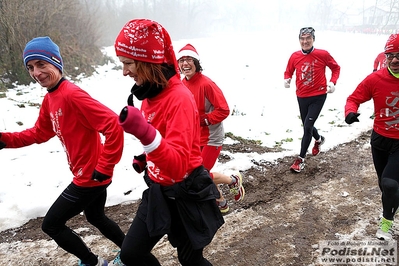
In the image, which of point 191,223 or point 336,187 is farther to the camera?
point 336,187

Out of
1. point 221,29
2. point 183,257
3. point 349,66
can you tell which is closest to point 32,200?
point 183,257

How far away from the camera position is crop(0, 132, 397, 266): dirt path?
10.8 ft

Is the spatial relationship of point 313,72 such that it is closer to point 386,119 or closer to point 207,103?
point 386,119

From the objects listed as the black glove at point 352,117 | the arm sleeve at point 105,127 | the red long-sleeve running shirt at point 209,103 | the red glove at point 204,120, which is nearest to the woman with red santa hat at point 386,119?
the black glove at point 352,117

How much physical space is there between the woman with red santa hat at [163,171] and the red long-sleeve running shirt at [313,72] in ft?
13.2

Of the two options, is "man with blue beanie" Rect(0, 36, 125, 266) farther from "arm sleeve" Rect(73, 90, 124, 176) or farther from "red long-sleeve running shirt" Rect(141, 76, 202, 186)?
"red long-sleeve running shirt" Rect(141, 76, 202, 186)

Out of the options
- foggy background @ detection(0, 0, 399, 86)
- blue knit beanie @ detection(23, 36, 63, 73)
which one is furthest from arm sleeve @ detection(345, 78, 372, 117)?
foggy background @ detection(0, 0, 399, 86)

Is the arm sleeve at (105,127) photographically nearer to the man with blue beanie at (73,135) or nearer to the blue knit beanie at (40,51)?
the man with blue beanie at (73,135)

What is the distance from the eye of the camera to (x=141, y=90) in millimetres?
1941

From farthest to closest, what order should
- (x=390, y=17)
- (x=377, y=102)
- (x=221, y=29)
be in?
(x=221, y=29) → (x=390, y=17) → (x=377, y=102)

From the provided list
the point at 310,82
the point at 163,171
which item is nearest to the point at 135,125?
the point at 163,171

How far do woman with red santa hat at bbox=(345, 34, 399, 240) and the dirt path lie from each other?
1.75ft

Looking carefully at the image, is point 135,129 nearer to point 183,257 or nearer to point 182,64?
point 183,257

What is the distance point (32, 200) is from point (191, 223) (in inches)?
131
